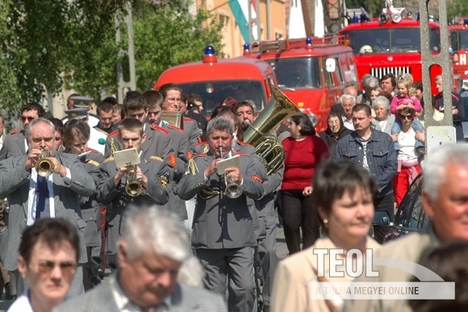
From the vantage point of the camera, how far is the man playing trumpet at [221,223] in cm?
1015

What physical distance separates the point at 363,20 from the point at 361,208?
28063mm

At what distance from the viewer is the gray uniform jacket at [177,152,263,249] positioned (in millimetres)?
10117

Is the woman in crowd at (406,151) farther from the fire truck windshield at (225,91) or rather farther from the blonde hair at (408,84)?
the fire truck windshield at (225,91)

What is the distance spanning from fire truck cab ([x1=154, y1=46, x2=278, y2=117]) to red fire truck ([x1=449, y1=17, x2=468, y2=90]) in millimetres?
13180

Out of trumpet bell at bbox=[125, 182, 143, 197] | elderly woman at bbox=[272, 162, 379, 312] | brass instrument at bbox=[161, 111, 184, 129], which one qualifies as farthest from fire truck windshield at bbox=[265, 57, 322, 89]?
elderly woman at bbox=[272, 162, 379, 312]

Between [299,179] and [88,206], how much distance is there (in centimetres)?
264

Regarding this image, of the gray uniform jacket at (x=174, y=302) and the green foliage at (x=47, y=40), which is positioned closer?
the gray uniform jacket at (x=174, y=302)

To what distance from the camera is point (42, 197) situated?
981 cm

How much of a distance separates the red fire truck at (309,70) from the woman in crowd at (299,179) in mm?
8612

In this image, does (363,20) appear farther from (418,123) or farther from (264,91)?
(418,123)

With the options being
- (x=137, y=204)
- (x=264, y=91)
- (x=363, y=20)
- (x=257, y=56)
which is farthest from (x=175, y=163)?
(x=363, y=20)

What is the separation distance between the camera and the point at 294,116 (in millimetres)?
13648

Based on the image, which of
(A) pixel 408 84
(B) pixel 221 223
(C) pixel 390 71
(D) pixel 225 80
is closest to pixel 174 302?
(B) pixel 221 223

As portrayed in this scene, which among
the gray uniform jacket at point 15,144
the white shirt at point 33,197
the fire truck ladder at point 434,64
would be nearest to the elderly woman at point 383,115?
the fire truck ladder at point 434,64
